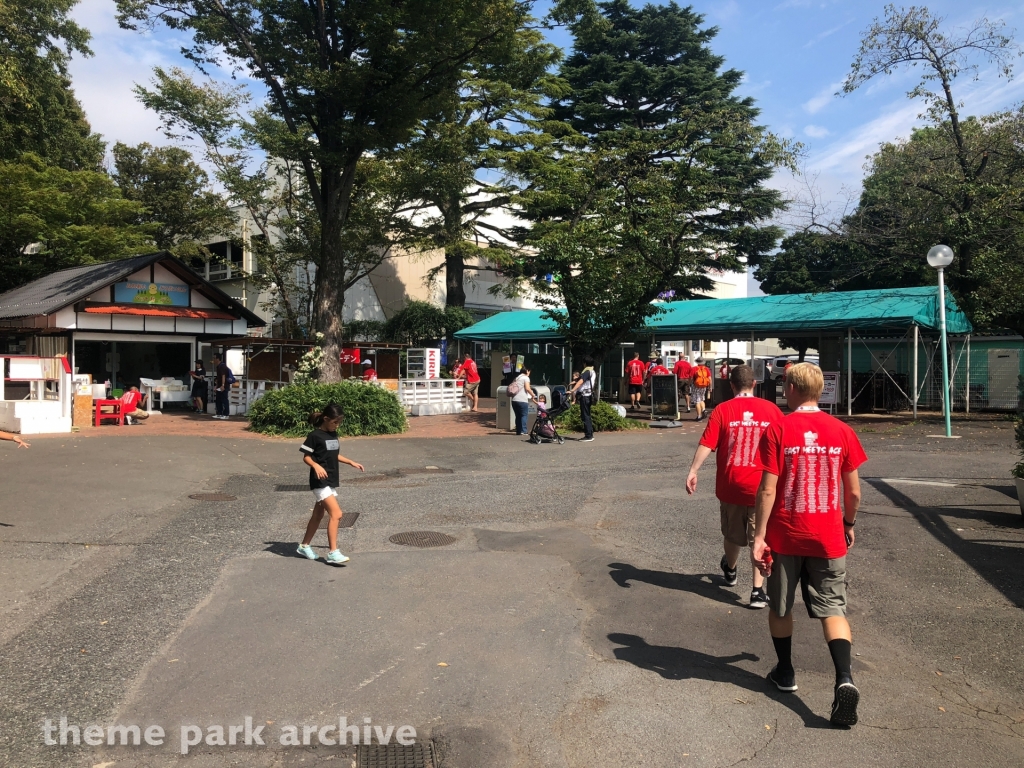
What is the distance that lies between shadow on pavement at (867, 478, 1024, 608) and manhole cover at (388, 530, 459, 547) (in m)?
4.78

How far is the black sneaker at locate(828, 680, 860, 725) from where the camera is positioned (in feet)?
12.8

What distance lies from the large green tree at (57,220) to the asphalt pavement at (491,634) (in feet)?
69.9

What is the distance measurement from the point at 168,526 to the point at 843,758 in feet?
24.4

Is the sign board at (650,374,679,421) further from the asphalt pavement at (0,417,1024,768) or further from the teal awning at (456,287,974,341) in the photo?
the asphalt pavement at (0,417,1024,768)

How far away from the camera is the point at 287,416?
1767 centimetres

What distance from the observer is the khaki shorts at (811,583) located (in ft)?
13.6

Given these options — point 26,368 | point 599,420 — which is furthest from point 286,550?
point 26,368

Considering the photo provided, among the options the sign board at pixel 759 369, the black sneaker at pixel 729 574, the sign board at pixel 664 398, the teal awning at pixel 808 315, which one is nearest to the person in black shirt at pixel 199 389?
the teal awning at pixel 808 315

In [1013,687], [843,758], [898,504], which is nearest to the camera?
[843,758]

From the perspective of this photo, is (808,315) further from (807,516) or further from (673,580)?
(807,516)

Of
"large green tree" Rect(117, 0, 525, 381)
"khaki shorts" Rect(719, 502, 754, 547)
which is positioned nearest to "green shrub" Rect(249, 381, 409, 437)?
"large green tree" Rect(117, 0, 525, 381)

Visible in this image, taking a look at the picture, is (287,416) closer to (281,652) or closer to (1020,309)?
(281,652)

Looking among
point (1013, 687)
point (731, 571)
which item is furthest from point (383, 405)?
point (1013, 687)

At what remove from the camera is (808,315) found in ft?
73.9
